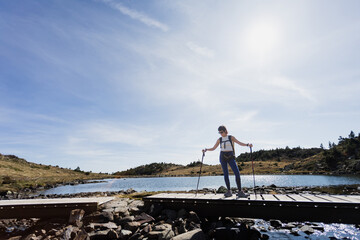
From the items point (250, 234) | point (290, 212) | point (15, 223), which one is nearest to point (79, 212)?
point (15, 223)

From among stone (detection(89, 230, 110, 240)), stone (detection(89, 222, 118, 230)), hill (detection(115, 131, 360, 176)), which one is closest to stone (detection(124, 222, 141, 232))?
stone (detection(89, 222, 118, 230))

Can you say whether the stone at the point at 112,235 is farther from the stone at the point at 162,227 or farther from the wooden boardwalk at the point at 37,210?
the wooden boardwalk at the point at 37,210

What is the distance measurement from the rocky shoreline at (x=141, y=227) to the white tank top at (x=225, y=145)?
12.5 feet

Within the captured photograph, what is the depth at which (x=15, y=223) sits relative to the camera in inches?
532

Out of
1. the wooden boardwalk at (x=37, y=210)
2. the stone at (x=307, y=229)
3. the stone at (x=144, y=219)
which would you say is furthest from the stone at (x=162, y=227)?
the stone at (x=307, y=229)

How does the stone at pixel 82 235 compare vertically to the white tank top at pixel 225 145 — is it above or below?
below

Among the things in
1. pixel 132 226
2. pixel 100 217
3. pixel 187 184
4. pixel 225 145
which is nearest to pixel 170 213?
pixel 132 226

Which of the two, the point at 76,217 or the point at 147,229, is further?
the point at 76,217

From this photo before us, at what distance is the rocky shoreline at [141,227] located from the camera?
29.9 feet

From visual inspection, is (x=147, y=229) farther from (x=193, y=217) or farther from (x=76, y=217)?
(x=76, y=217)

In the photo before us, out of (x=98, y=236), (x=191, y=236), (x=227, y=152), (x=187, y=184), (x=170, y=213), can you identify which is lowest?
(x=187, y=184)

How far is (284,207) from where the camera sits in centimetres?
933

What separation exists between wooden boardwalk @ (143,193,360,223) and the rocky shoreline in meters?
0.65

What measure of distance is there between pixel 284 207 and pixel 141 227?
6.88 metres
